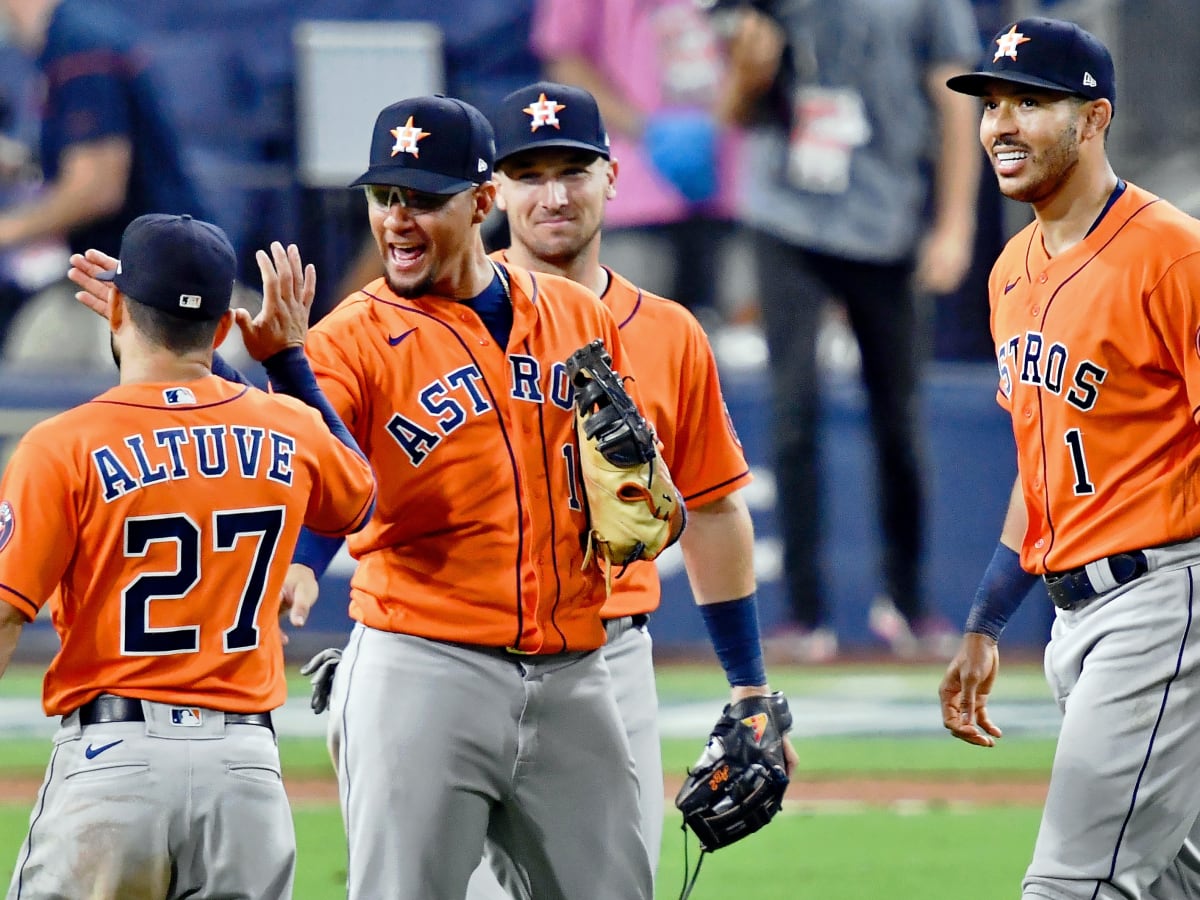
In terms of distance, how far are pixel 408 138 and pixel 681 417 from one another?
99 centimetres

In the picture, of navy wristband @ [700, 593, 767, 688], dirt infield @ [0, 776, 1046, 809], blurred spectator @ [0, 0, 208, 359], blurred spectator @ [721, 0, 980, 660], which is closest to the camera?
navy wristband @ [700, 593, 767, 688]

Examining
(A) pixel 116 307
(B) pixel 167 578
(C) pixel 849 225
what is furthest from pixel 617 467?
(C) pixel 849 225

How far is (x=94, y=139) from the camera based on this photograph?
31.1 ft

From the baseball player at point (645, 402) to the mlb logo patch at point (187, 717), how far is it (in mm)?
810

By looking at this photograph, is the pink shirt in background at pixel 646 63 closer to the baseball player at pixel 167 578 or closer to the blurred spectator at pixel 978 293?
the blurred spectator at pixel 978 293

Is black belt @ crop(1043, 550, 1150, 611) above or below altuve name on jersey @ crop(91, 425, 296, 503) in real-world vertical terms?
below

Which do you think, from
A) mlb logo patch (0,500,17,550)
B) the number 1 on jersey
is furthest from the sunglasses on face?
the number 1 on jersey

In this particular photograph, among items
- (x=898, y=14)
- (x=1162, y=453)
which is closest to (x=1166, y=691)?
(x=1162, y=453)

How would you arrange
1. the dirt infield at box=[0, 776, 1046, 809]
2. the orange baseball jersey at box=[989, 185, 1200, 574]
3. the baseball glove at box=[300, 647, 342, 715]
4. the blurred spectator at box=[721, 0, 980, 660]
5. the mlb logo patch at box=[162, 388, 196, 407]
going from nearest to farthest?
the mlb logo patch at box=[162, 388, 196, 407]
the orange baseball jersey at box=[989, 185, 1200, 574]
the baseball glove at box=[300, 647, 342, 715]
the dirt infield at box=[0, 776, 1046, 809]
the blurred spectator at box=[721, 0, 980, 660]

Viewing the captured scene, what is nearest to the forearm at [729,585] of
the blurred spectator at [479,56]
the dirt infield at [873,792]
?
Answer: the dirt infield at [873,792]

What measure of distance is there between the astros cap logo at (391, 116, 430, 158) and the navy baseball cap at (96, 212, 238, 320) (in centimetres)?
38

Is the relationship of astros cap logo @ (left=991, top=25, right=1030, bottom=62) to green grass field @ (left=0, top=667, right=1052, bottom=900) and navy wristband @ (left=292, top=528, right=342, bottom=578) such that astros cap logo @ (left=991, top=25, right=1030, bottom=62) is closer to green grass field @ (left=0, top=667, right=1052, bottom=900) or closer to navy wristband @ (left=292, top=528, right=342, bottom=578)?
navy wristband @ (left=292, top=528, right=342, bottom=578)

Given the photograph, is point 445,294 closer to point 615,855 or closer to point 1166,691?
point 615,855

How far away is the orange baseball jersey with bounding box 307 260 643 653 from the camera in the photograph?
3459 mm
